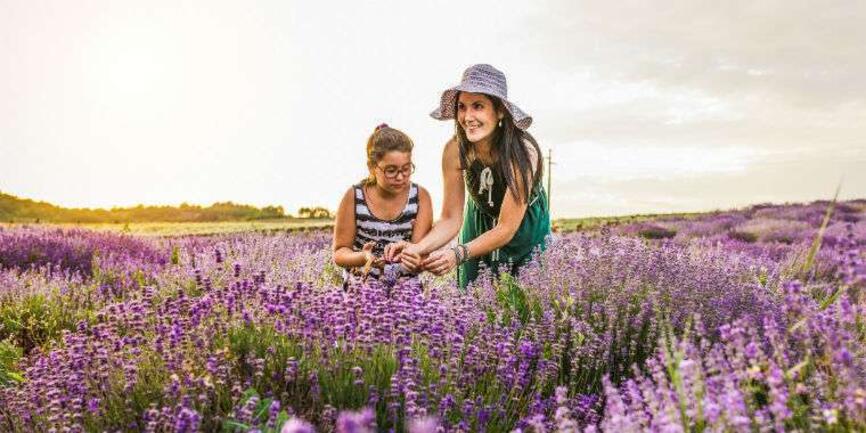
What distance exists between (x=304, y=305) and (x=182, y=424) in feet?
3.37

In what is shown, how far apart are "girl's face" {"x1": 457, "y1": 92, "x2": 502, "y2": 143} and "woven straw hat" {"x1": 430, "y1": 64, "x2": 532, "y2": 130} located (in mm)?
Result: 86

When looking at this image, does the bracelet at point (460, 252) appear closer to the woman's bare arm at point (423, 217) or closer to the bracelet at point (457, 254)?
the bracelet at point (457, 254)

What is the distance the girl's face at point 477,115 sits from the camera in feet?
15.8

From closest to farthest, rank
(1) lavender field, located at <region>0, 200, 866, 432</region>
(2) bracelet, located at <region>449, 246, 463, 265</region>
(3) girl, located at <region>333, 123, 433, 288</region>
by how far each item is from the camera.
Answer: (1) lavender field, located at <region>0, 200, 866, 432</region>, (2) bracelet, located at <region>449, 246, 463, 265</region>, (3) girl, located at <region>333, 123, 433, 288</region>

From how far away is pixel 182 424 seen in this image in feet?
6.50

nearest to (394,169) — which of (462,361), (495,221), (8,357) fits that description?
(495,221)

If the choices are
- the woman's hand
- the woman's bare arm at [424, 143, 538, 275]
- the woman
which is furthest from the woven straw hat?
the woman's hand

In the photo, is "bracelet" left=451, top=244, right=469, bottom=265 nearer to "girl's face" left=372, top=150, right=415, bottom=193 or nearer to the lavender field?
the lavender field

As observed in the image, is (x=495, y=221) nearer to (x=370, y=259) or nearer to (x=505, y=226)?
(x=505, y=226)

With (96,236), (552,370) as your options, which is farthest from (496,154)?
(96,236)

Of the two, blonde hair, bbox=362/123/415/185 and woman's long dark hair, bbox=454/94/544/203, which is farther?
woman's long dark hair, bbox=454/94/544/203

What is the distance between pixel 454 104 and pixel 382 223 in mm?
938

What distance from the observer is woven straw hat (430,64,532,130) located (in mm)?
4687

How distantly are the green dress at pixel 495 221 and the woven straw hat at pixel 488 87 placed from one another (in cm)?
47
